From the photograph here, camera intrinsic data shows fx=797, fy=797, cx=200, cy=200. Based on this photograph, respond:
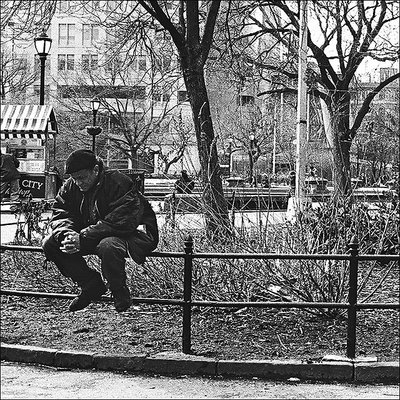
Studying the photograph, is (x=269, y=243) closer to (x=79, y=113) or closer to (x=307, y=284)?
(x=307, y=284)

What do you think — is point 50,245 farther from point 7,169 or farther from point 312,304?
point 312,304

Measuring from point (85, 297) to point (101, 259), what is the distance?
53 centimetres

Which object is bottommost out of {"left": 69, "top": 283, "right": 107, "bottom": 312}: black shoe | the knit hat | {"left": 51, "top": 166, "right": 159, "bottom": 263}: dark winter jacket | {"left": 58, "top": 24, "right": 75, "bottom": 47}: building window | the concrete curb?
the concrete curb

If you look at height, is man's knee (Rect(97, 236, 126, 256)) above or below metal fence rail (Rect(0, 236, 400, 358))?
above

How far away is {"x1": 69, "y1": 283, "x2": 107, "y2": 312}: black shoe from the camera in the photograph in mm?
7246

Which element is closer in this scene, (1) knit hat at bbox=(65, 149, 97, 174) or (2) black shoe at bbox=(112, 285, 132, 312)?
(1) knit hat at bbox=(65, 149, 97, 174)

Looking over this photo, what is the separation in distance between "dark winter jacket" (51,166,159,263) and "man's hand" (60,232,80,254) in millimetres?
46

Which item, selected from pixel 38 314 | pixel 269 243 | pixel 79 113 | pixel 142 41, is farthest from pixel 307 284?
pixel 79 113

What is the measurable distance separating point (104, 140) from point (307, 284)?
49.8 meters

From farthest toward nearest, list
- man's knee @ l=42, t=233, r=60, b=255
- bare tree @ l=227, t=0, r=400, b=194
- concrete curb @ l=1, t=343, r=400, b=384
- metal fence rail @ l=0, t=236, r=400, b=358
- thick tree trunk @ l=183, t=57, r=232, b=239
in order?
bare tree @ l=227, t=0, r=400, b=194
thick tree trunk @ l=183, t=57, r=232, b=239
man's knee @ l=42, t=233, r=60, b=255
metal fence rail @ l=0, t=236, r=400, b=358
concrete curb @ l=1, t=343, r=400, b=384

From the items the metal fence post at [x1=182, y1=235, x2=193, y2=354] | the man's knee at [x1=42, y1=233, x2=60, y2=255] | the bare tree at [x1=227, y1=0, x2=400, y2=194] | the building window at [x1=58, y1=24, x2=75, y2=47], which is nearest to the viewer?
the metal fence post at [x1=182, y1=235, x2=193, y2=354]

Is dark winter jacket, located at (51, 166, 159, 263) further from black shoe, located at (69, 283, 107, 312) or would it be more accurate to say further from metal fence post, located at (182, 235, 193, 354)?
black shoe, located at (69, 283, 107, 312)

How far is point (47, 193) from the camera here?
28453 mm

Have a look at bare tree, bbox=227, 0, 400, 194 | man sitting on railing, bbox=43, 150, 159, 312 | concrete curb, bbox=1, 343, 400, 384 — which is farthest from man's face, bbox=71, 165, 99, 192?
bare tree, bbox=227, 0, 400, 194
